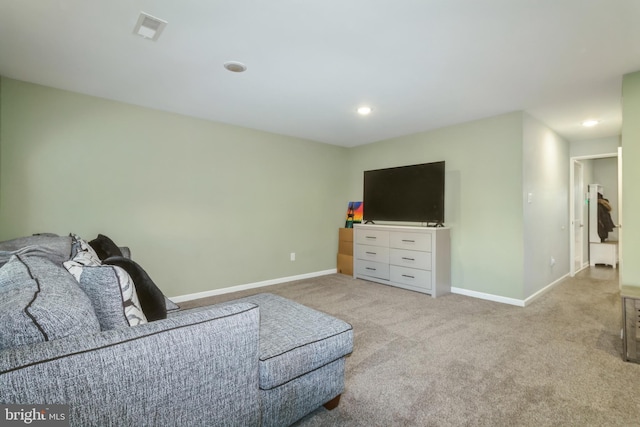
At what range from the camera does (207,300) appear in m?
3.73

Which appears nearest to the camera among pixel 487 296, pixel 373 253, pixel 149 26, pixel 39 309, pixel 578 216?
pixel 39 309

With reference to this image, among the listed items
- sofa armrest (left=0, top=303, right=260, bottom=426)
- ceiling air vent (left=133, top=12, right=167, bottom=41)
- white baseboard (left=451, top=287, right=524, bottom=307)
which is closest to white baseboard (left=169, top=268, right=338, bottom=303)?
white baseboard (left=451, top=287, right=524, bottom=307)

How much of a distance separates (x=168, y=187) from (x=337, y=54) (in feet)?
8.11

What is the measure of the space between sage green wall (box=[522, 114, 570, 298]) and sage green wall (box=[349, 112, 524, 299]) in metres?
0.11

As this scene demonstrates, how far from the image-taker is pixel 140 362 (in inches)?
36.1

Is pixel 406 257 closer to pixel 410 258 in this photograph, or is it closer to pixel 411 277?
pixel 410 258

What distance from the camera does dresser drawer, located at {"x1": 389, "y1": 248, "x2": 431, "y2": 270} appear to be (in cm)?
397

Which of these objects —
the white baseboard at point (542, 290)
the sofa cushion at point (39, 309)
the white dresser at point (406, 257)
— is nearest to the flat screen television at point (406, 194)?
the white dresser at point (406, 257)

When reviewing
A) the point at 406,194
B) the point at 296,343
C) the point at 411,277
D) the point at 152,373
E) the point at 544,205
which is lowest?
the point at 411,277

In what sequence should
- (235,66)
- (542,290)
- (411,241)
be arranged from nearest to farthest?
(235,66) → (542,290) → (411,241)

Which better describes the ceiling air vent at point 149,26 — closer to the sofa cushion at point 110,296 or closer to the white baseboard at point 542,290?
the sofa cushion at point 110,296

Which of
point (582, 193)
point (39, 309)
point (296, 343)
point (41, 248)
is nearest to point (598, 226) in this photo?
point (582, 193)

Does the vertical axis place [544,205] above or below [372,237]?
above

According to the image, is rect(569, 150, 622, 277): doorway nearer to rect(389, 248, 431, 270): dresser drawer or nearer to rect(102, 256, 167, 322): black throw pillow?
rect(389, 248, 431, 270): dresser drawer
